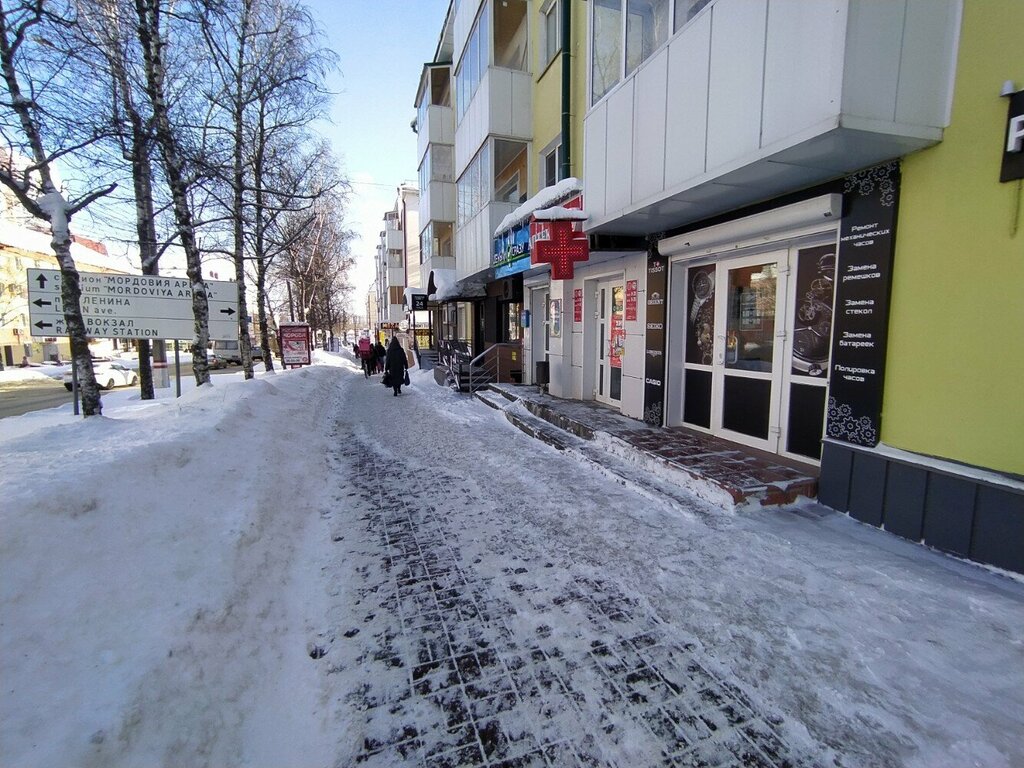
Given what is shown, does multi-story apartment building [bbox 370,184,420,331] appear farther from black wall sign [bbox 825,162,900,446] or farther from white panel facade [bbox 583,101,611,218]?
black wall sign [bbox 825,162,900,446]

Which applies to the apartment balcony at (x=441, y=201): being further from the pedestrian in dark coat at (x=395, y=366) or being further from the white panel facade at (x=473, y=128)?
the pedestrian in dark coat at (x=395, y=366)

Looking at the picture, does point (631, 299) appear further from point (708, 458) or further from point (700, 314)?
point (708, 458)

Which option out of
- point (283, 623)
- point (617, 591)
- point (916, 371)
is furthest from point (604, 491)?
point (283, 623)

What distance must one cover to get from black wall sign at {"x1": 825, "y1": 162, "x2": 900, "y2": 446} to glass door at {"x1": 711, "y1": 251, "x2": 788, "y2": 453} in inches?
39.8

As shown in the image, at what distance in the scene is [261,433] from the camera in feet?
21.0

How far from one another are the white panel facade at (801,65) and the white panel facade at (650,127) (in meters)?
1.45

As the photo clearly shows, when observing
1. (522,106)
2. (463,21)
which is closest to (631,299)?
(522,106)

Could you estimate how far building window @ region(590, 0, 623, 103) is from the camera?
6.84 m

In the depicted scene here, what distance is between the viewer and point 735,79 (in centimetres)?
430

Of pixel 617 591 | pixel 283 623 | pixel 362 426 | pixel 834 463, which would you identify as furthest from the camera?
pixel 362 426

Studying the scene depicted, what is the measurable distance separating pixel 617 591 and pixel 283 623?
2.19 metres

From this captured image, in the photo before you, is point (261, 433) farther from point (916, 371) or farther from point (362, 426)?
point (916, 371)

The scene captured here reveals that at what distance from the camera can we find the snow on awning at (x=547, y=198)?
329 inches

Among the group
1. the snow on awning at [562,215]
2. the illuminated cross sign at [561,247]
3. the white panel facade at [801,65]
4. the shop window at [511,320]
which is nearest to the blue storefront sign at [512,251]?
the illuminated cross sign at [561,247]
